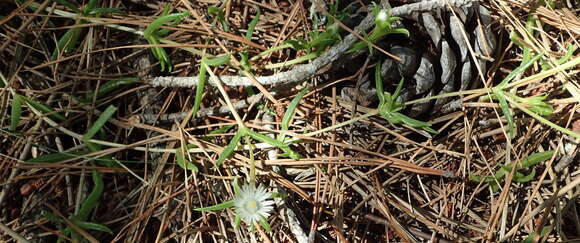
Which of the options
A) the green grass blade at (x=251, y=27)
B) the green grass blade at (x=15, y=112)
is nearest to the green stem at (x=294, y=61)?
the green grass blade at (x=251, y=27)

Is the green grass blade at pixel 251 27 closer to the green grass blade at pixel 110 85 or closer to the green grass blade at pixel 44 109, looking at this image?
the green grass blade at pixel 110 85

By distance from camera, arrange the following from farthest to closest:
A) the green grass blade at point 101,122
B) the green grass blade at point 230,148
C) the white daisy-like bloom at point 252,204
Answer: the green grass blade at point 101,122
the green grass blade at point 230,148
the white daisy-like bloom at point 252,204

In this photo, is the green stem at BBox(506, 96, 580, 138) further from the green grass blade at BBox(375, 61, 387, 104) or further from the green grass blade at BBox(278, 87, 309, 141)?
the green grass blade at BBox(278, 87, 309, 141)

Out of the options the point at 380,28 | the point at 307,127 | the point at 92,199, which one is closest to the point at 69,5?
the point at 92,199

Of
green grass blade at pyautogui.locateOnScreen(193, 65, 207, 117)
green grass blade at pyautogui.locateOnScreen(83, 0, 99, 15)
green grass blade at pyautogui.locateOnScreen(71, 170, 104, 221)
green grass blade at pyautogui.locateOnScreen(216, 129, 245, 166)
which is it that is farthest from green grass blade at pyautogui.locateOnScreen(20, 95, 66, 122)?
green grass blade at pyautogui.locateOnScreen(216, 129, 245, 166)

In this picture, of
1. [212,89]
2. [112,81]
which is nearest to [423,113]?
[212,89]

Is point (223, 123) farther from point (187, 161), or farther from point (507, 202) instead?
point (507, 202)
